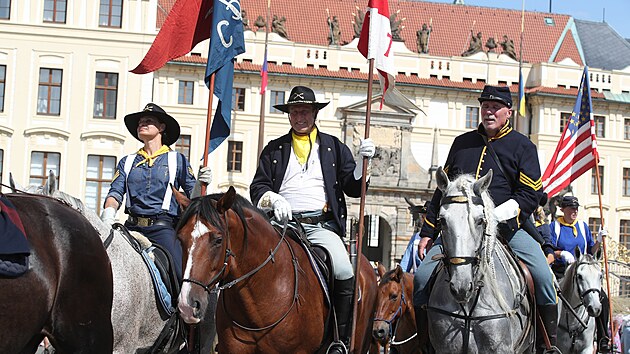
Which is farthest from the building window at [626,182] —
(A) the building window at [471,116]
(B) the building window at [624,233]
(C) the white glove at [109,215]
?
(C) the white glove at [109,215]

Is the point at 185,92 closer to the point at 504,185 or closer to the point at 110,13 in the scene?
the point at 110,13

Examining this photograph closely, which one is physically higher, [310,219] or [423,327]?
[310,219]

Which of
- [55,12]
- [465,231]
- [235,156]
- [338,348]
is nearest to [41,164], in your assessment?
[55,12]

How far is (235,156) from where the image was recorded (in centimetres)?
4959

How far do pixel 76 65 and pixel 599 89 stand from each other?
1129 inches

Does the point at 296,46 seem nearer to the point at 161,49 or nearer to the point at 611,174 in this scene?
the point at 611,174

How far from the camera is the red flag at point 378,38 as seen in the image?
360 inches

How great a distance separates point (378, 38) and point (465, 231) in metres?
2.86

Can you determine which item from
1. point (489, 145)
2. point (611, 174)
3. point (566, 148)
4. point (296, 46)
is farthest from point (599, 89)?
point (489, 145)

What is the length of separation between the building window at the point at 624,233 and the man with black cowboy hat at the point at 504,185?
4705 centimetres

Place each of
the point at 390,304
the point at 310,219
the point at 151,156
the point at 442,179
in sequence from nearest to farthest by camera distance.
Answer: the point at 442,179, the point at 310,219, the point at 151,156, the point at 390,304

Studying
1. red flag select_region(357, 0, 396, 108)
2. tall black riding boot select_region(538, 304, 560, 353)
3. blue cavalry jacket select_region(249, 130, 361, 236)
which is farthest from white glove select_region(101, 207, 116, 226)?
tall black riding boot select_region(538, 304, 560, 353)

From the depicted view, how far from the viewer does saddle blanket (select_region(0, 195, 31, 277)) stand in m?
5.37

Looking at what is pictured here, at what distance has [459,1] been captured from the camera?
71.7 meters
